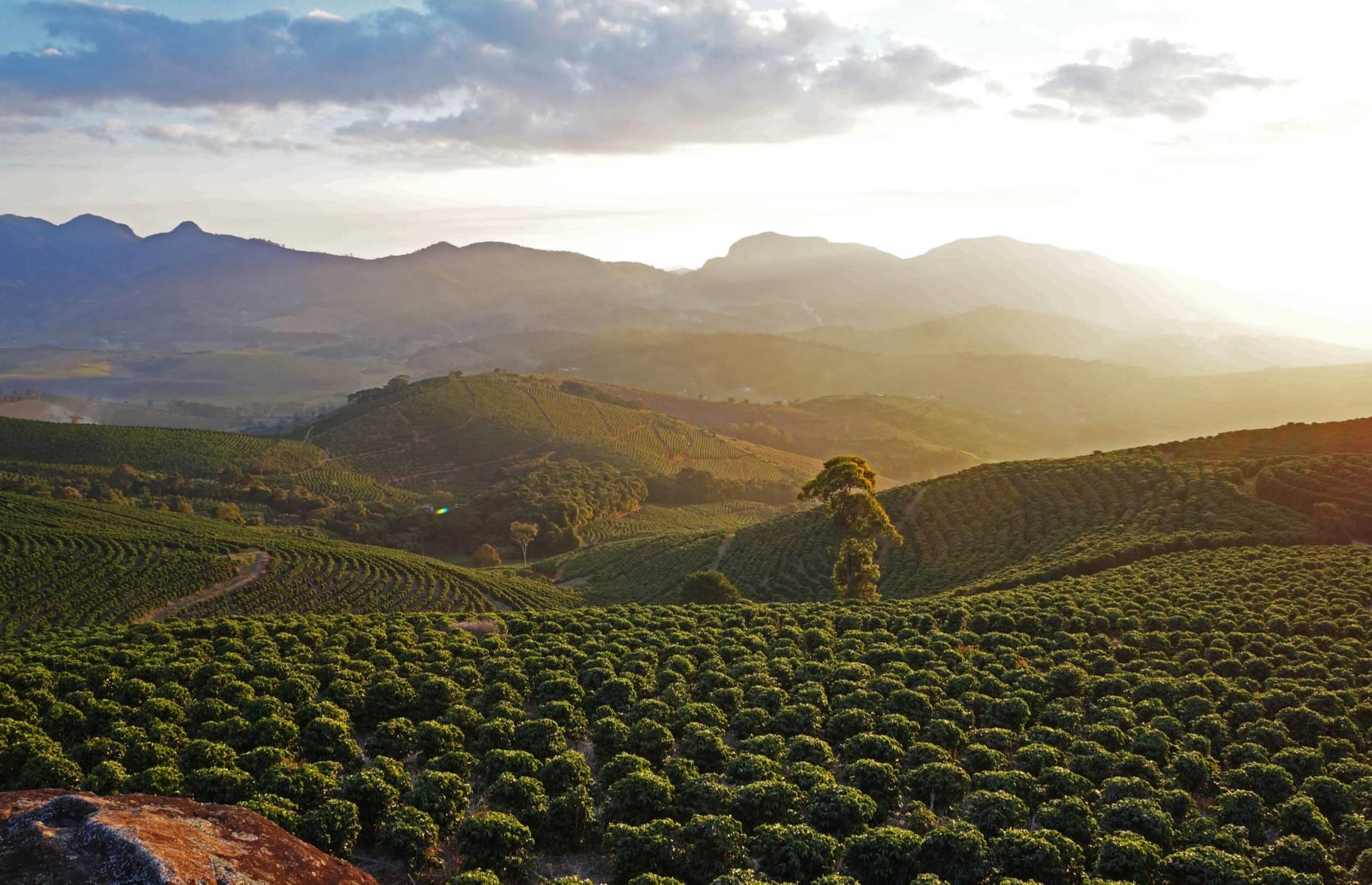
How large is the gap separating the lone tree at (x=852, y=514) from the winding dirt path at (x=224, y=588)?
4501 centimetres

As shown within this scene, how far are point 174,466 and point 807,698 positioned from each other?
4877 inches

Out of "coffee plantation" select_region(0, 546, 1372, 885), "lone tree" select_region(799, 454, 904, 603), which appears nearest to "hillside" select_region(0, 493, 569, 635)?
"coffee plantation" select_region(0, 546, 1372, 885)

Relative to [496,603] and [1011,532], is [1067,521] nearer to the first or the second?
[1011,532]

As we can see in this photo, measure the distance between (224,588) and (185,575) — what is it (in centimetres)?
341

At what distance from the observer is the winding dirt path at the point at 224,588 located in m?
55.7

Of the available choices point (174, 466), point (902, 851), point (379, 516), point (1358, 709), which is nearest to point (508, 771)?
point (902, 851)

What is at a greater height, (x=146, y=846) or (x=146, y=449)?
(x=146, y=846)

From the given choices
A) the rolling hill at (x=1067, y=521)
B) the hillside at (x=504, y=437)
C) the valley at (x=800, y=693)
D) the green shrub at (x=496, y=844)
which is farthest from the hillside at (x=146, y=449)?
the green shrub at (x=496, y=844)

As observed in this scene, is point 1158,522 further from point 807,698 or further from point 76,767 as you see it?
point 76,767

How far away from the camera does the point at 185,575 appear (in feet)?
202

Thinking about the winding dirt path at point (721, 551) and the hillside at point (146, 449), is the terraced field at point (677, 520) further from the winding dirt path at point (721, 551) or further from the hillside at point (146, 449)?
the hillside at point (146, 449)

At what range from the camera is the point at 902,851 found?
18.0m

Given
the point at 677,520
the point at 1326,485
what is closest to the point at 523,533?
the point at 677,520

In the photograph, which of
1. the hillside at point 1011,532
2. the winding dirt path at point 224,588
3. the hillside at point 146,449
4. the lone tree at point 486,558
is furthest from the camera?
the hillside at point 146,449
